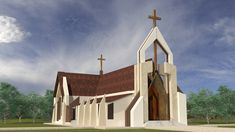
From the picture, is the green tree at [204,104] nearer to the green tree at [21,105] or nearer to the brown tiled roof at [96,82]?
the brown tiled roof at [96,82]

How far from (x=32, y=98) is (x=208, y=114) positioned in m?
32.0

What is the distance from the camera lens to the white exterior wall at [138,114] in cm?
3085

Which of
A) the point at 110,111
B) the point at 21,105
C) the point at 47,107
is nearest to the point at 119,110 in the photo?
the point at 110,111

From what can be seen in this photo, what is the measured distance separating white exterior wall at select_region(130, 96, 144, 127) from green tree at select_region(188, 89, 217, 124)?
23.8 metres

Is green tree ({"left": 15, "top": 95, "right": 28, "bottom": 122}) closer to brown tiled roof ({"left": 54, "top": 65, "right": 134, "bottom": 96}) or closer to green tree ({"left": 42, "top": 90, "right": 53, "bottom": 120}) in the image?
green tree ({"left": 42, "top": 90, "right": 53, "bottom": 120})

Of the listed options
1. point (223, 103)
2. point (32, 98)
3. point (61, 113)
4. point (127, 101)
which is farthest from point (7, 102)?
point (223, 103)

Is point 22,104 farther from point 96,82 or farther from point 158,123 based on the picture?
point 158,123

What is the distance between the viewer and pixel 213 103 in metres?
53.7

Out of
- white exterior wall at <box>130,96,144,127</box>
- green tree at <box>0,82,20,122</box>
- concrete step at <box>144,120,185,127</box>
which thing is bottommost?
concrete step at <box>144,120,185,127</box>

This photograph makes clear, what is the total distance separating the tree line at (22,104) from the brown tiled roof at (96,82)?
12.9 metres

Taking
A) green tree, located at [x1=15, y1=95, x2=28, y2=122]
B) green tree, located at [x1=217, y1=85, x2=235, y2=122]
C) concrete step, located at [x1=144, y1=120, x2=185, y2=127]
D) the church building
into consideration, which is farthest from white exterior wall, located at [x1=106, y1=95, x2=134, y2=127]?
green tree, located at [x1=15, y1=95, x2=28, y2=122]

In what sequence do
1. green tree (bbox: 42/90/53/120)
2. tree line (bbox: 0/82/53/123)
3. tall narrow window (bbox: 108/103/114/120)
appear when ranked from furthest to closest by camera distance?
green tree (bbox: 42/90/53/120) → tree line (bbox: 0/82/53/123) → tall narrow window (bbox: 108/103/114/120)

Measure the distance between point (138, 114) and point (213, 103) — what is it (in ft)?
86.2

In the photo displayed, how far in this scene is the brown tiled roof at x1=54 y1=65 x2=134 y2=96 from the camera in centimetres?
3672
